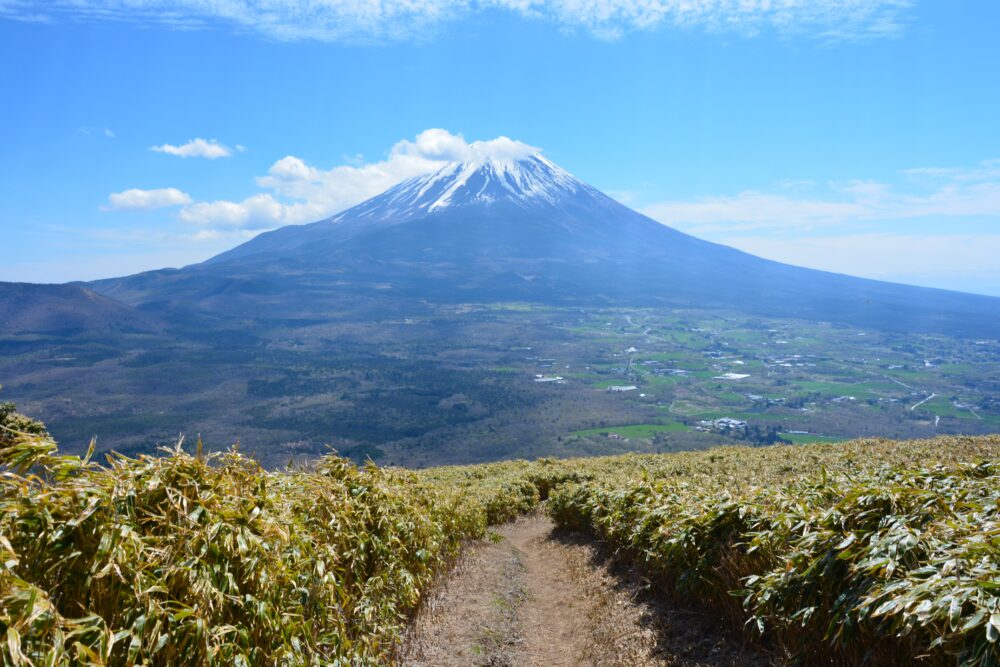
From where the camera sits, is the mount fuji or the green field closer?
the green field

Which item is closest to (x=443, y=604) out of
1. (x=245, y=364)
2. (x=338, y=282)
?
(x=245, y=364)

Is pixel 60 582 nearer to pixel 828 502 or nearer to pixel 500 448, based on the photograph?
pixel 828 502

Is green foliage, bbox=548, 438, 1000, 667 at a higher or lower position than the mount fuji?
lower

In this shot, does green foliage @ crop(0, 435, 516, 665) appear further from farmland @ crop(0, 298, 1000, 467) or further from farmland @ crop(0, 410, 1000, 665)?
farmland @ crop(0, 298, 1000, 467)

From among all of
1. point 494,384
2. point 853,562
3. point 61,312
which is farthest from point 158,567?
point 61,312

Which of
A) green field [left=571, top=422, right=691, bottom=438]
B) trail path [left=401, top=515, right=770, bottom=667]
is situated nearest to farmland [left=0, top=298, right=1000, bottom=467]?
green field [left=571, top=422, right=691, bottom=438]

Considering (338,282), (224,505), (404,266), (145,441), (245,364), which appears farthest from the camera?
(404,266)

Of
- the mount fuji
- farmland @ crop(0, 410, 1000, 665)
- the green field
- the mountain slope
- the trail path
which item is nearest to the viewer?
farmland @ crop(0, 410, 1000, 665)
